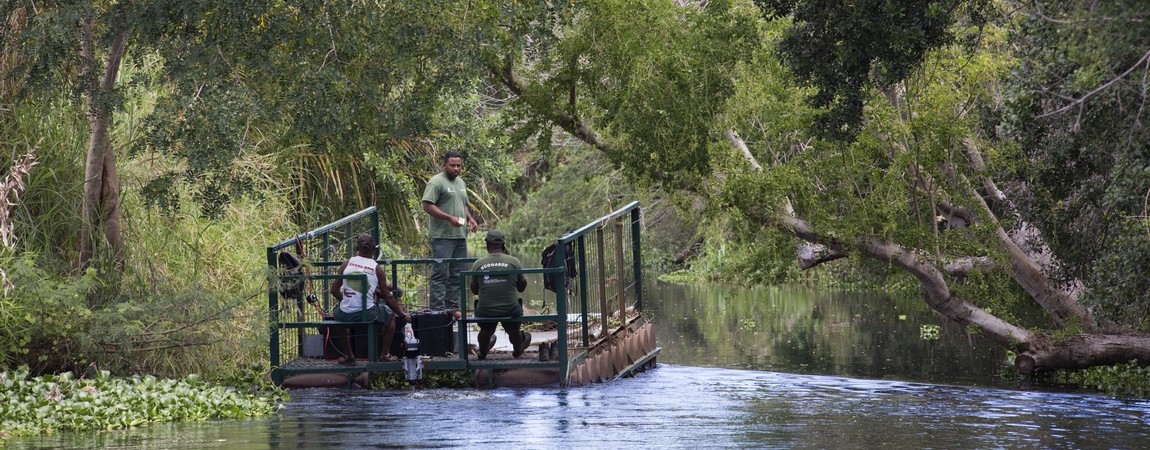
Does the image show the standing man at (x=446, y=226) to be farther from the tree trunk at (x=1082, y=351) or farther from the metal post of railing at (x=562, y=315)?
the tree trunk at (x=1082, y=351)

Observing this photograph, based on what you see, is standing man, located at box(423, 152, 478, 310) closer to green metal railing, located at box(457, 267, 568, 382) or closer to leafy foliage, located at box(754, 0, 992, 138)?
green metal railing, located at box(457, 267, 568, 382)

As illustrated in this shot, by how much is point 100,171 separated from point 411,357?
3.60 m

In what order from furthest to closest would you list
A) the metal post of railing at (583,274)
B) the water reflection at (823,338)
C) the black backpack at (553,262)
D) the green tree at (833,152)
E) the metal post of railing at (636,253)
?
the water reflection at (823,338), the green tree at (833,152), the metal post of railing at (636,253), the metal post of railing at (583,274), the black backpack at (553,262)

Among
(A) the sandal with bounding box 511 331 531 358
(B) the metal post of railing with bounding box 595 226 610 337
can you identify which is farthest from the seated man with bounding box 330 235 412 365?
(B) the metal post of railing with bounding box 595 226 610 337

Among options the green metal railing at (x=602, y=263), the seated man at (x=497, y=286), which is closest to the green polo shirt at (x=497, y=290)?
the seated man at (x=497, y=286)

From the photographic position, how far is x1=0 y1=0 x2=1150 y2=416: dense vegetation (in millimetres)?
12555

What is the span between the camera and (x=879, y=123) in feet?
58.5

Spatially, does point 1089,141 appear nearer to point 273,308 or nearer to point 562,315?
point 562,315

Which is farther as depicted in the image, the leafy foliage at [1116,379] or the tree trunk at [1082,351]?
the tree trunk at [1082,351]

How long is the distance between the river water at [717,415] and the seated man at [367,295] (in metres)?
0.71

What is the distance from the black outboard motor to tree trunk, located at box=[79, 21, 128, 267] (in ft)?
10.1

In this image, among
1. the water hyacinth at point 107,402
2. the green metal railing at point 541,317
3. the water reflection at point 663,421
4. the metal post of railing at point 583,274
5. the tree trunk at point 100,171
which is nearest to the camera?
the water reflection at point 663,421

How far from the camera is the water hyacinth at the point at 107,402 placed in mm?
11039

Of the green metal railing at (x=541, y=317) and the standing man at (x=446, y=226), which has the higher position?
the standing man at (x=446, y=226)
